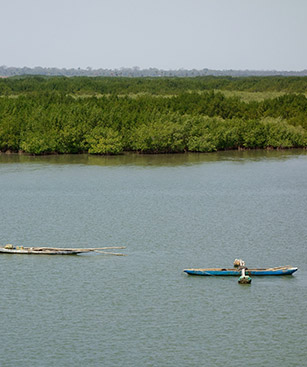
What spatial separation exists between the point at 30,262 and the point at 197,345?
1245 cm

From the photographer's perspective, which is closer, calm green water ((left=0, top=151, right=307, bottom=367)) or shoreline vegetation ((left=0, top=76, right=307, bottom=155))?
calm green water ((left=0, top=151, right=307, bottom=367))

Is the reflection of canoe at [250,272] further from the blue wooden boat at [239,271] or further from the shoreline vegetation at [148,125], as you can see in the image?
the shoreline vegetation at [148,125]

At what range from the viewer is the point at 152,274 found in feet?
111

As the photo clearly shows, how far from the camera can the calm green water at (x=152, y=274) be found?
26031 millimetres

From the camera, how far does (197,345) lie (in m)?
26.2

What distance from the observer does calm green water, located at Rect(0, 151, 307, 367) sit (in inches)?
1025

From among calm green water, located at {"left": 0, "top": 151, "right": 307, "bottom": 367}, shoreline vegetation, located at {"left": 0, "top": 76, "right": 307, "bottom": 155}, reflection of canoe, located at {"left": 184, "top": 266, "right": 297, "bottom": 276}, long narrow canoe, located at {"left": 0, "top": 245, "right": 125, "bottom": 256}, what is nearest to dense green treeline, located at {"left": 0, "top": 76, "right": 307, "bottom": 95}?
shoreline vegetation, located at {"left": 0, "top": 76, "right": 307, "bottom": 155}

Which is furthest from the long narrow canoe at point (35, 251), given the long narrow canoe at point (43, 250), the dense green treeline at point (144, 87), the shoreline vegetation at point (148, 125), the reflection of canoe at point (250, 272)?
the dense green treeline at point (144, 87)

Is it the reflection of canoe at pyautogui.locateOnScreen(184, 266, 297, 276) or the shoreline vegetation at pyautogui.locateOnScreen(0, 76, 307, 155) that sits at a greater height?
the shoreline vegetation at pyautogui.locateOnScreen(0, 76, 307, 155)

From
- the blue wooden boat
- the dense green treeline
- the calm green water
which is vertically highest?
the dense green treeline

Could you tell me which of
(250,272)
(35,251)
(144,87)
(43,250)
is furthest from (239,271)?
(144,87)

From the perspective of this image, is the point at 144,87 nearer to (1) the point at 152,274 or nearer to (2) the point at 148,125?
(2) the point at 148,125

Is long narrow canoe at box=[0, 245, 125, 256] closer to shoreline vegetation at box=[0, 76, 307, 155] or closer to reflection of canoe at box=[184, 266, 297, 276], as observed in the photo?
reflection of canoe at box=[184, 266, 297, 276]

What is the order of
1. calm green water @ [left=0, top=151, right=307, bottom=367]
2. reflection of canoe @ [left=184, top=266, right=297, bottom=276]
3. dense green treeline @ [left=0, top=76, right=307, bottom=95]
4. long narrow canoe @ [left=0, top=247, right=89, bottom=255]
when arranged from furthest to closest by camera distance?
dense green treeline @ [left=0, top=76, right=307, bottom=95] < long narrow canoe @ [left=0, top=247, right=89, bottom=255] < reflection of canoe @ [left=184, top=266, right=297, bottom=276] < calm green water @ [left=0, top=151, right=307, bottom=367]
